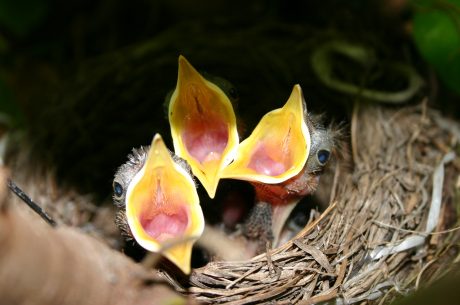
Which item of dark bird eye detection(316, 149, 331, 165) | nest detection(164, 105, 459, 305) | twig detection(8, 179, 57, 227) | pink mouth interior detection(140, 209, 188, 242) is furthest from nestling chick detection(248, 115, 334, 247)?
twig detection(8, 179, 57, 227)

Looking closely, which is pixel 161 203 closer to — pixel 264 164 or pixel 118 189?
pixel 118 189

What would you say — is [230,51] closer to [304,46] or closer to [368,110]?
[304,46]

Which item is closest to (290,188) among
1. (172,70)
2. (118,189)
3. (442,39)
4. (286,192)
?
(286,192)

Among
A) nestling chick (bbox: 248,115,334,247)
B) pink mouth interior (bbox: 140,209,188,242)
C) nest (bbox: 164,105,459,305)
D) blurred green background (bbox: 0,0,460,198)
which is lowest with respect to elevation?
nest (bbox: 164,105,459,305)

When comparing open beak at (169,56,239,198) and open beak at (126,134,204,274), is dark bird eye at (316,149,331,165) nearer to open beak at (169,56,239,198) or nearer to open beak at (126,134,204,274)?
open beak at (169,56,239,198)

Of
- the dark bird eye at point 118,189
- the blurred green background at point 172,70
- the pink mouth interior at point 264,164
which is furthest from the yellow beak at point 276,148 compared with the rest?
the blurred green background at point 172,70
